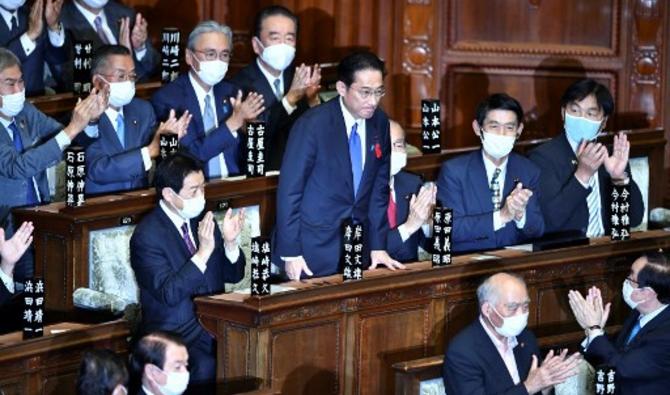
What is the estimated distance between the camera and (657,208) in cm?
788

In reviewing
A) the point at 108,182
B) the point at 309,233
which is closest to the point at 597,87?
the point at 309,233

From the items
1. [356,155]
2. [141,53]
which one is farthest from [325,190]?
[141,53]

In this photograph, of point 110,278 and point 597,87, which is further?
point 597,87

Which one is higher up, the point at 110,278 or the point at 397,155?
the point at 397,155

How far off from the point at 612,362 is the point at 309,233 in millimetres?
1229

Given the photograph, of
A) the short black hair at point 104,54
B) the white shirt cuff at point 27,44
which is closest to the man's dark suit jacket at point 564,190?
the short black hair at point 104,54

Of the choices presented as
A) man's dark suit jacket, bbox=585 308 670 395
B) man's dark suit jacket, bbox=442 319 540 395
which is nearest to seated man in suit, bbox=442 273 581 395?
man's dark suit jacket, bbox=442 319 540 395

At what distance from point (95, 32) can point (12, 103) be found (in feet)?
4.83

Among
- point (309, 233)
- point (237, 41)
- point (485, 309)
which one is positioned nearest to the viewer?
point (485, 309)

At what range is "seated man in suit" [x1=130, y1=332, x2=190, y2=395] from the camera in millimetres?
5383

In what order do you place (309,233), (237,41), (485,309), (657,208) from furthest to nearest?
(237,41)
(657,208)
(309,233)
(485,309)

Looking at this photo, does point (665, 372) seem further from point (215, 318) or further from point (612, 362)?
point (215, 318)

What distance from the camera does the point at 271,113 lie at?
24.6 ft

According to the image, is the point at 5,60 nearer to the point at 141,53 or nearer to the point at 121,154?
the point at 121,154
